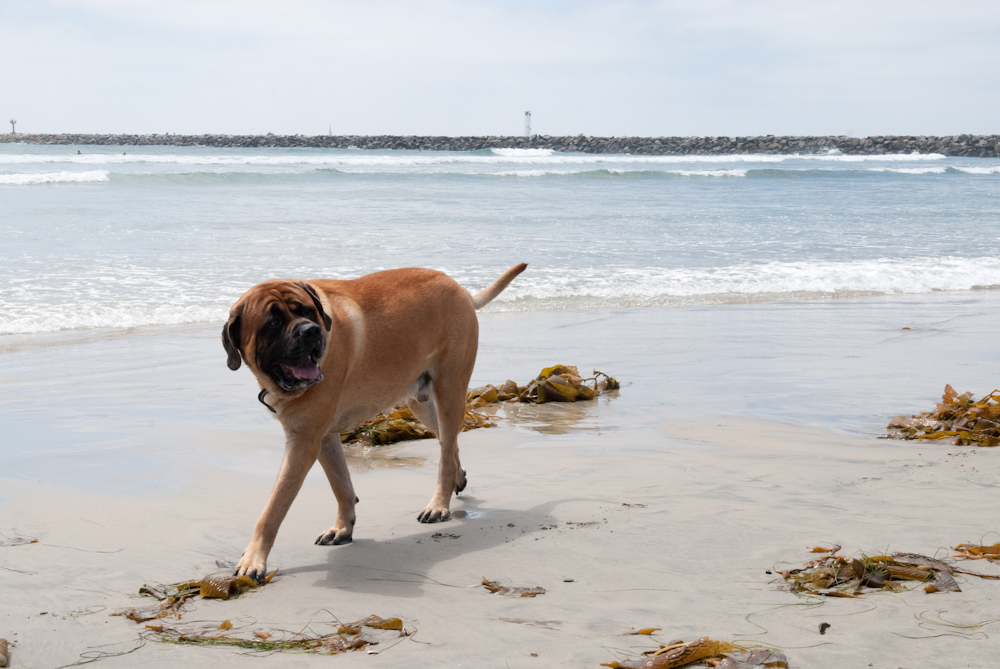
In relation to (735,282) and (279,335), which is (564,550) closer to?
(279,335)

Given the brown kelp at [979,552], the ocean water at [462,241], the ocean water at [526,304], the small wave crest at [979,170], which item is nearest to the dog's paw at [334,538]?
the ocean water at [526,304]

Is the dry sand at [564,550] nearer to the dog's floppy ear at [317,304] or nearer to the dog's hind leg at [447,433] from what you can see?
the dog's hind leg at [447,433]

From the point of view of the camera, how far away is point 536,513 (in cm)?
395

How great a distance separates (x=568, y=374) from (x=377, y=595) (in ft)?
11.6

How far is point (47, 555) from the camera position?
10.7 feet

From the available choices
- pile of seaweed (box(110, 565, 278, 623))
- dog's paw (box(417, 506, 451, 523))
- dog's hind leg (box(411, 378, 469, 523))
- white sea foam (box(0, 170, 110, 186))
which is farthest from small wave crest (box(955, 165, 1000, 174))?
pile of seaweed (box(110, 565, 278, 623))

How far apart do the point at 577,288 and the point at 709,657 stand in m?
8.88

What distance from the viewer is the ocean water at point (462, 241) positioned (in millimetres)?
10484

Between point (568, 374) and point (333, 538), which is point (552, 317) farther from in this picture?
point (333, 538)

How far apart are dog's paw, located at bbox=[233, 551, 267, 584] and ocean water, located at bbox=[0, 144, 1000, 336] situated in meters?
5.68

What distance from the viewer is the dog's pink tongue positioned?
314 cm

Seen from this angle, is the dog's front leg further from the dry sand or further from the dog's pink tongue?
the dog's pink tongue

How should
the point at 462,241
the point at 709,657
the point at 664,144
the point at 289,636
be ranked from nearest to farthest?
the point at 709,657 < the point at 289,636 < the point at 462,241 < the point at 664,144

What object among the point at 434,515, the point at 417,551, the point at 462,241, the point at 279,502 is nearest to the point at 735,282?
the point at 462,241
